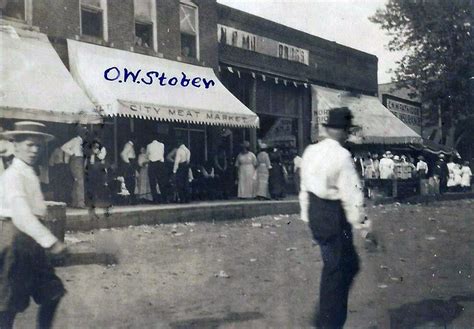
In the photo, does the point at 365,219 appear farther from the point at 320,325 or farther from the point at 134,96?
the point at 134,96

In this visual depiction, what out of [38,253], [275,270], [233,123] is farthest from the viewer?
[233,123]

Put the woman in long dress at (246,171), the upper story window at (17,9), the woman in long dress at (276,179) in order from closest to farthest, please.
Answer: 1. the upper story window at (17,9)
2. the woman in long dress at (246,171)
3. the woman in long dress at (276,179)

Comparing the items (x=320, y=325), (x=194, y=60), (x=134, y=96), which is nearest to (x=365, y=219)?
(x=320, y=325)

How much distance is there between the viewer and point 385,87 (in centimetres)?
2823

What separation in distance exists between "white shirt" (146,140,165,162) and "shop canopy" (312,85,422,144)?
304 inches

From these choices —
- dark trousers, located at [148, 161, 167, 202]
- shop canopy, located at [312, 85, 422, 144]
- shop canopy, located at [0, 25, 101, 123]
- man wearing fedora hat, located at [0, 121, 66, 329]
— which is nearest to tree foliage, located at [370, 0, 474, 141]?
shop canopy, located at [312, 85, 422, 144]

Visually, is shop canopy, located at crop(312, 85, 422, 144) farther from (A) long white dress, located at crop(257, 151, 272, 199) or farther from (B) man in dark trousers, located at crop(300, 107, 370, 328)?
(B) man in dark trousers, located at crop(300, 107, 370, 328)

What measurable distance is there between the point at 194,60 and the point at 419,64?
21.4ft

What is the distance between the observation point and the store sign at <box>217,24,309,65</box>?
1728cm

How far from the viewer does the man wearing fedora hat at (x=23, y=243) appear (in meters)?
3.57

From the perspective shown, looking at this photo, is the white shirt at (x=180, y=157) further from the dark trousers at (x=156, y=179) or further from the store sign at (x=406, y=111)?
the store sign at (x=406, y=111)

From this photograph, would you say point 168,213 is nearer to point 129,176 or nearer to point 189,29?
point 129,176

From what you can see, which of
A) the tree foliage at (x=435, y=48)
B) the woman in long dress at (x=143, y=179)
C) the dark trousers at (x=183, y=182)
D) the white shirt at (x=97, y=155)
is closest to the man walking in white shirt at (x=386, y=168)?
the tree foliage at (x=435, y=48)

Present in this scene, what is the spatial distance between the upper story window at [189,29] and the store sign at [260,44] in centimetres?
116
